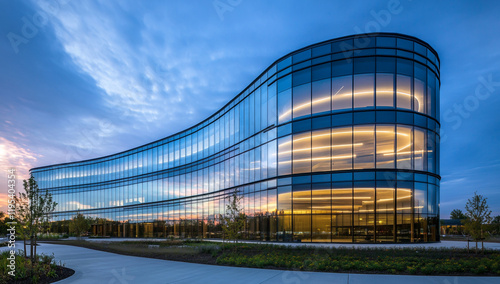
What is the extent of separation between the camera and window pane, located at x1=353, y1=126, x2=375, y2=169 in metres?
26.4

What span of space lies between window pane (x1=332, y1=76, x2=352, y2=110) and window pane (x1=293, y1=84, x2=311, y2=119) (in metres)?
2.17

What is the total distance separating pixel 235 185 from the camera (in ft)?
121

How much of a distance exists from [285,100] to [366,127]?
7.54 m

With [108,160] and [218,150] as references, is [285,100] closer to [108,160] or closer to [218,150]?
[218,150]

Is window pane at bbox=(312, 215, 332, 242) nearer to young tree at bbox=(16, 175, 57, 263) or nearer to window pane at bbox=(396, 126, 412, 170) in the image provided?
window pane at bbox=(396, 126, 412, 170)

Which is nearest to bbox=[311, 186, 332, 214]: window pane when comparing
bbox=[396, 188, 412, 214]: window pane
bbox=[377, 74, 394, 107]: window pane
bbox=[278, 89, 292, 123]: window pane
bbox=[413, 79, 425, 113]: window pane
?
bbox=[396, 188, 412, 214]: window pane

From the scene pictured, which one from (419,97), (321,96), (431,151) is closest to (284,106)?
(321,96)

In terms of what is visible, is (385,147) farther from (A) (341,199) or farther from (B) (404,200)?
(A) (341,199)

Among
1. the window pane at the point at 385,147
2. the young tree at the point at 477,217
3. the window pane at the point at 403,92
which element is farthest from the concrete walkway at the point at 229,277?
the window pane at the point at 403,92

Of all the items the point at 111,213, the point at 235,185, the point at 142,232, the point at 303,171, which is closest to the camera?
the point at 303,171

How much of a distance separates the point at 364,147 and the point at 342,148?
170cm

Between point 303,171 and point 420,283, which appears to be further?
point 303,171

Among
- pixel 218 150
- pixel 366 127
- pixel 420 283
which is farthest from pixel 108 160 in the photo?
pixel 420 283

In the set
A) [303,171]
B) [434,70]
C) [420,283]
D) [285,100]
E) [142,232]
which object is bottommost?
[142,232]
